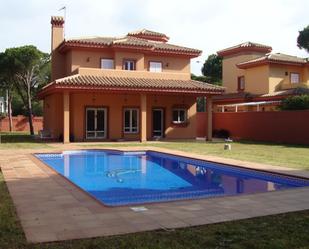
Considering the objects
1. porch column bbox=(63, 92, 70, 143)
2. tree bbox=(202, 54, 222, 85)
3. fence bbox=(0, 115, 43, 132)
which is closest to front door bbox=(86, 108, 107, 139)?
porch column bbox=(63, 92, 70, 143)

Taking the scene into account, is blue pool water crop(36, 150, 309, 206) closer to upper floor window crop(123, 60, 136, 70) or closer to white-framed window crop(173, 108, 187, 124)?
white-framed window crop(173, 108, 187, 124)

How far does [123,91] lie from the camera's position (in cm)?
2483

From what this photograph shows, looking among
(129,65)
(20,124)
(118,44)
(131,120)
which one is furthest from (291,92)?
(20,124)

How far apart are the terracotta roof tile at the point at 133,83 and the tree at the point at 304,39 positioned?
64.7 ft

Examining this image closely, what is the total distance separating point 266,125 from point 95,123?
11366 mm

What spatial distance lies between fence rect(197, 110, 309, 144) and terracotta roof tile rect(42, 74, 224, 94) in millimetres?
3566

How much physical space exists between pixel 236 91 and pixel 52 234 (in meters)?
36.6

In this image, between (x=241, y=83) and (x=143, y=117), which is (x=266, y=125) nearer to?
(x=143, y=117)

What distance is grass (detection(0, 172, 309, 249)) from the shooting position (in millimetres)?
5141

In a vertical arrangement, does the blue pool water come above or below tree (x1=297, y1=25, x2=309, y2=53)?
below

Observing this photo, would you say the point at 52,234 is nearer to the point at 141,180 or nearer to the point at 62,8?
the point at 141,180

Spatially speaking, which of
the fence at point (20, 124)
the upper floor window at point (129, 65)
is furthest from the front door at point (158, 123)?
the fence at point (20, 124)

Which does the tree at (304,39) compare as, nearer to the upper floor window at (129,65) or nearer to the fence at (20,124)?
the upper floor window at (129,65)

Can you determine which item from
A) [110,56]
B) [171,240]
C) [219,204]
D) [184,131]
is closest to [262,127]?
[184,131]
